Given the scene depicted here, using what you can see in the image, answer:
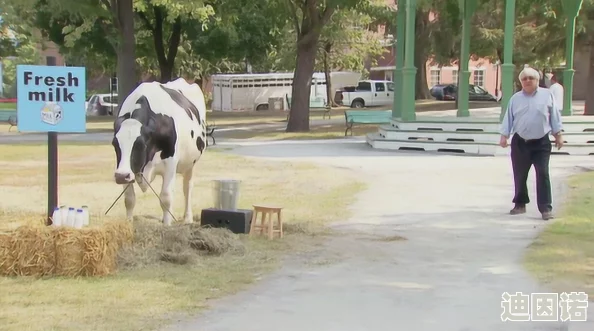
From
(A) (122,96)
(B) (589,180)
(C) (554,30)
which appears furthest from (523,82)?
(C) (554,30)

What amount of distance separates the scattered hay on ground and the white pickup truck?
4324 centimetres

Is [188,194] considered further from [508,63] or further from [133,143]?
[508,63]

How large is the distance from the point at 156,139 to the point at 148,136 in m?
0.17

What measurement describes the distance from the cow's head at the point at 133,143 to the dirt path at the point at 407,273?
1.93 m

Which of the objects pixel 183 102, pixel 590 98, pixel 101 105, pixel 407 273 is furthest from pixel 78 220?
pixel 101 105

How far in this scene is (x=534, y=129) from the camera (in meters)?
9.77

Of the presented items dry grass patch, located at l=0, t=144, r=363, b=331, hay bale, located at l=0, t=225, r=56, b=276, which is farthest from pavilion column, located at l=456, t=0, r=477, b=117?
hay bale, located at l=0, t=225, r=56, b=276

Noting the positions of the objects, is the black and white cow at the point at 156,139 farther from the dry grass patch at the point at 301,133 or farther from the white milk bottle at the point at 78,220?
the dry grass patch at the point at 301,133

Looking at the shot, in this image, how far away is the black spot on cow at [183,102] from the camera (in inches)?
360

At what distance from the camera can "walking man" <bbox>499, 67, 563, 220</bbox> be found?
977 centimetres

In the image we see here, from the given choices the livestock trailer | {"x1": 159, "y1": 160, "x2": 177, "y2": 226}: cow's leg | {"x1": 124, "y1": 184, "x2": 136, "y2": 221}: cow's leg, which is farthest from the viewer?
the livestock trailer

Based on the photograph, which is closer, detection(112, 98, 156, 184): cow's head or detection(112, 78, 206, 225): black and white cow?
detection(112, 98, 156, 184): cow's head

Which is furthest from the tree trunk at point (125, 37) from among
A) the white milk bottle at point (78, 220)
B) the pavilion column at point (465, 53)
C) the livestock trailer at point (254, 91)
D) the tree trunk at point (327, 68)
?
the tree trunk at point (327, 68)

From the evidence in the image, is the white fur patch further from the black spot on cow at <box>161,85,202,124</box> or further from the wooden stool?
the wooden stool
